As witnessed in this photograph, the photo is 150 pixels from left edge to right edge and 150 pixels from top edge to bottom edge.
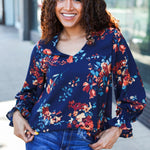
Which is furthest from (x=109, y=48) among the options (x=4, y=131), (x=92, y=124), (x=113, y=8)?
(x=113, y=8)

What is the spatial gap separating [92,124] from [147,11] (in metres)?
3.51

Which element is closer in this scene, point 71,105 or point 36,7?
point 71,105

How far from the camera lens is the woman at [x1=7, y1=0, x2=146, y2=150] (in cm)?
150

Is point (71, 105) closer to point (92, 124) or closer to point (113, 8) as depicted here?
point (92, 124)

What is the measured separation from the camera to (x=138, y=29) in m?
4.95

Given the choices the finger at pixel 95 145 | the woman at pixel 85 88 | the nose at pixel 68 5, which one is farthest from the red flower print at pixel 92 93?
the nose at pixel 68 5

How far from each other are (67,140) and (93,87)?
320mm

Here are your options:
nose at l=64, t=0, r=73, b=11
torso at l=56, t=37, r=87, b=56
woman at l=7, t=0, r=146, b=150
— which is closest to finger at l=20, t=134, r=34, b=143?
woman at l=7, t=0, r=146, b=150

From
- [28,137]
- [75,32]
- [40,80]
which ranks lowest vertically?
[28,137]

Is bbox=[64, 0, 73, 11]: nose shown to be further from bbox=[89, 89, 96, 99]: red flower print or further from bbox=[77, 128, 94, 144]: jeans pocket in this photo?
bbox=[77, 128, 94, 144]: jeans pocket

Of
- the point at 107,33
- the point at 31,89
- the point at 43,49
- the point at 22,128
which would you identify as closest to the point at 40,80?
the point at 31,89

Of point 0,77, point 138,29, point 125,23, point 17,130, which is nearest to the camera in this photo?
point 17,130

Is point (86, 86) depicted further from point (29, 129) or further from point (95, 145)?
point (29, 129)

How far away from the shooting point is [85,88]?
1501mm
